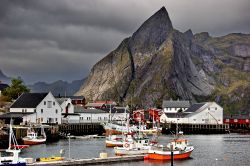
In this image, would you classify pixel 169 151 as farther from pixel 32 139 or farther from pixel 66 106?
pixel 66 106

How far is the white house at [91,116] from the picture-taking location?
128500 mm

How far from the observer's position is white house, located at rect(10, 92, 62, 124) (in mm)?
105125

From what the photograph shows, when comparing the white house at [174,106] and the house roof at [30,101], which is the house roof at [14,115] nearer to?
the house roof at [30,101]

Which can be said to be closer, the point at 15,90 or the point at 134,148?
the point at 134,148

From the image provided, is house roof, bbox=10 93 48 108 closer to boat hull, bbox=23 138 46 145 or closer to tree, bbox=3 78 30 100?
tree, bbox=3 78 30 100

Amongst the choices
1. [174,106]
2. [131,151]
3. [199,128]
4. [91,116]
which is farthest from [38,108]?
[174,106]

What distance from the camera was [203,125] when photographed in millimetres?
139500

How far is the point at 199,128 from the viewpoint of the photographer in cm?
13812

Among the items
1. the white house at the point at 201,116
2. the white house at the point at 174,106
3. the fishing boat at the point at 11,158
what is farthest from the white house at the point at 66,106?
the fishing boat at the point at 11,158

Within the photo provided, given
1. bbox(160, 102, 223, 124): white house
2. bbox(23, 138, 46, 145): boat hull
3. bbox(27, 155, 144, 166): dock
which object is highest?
bbox(160, 102, 223, 124): white house

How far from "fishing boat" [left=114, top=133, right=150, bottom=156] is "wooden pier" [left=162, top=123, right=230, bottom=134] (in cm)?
6912

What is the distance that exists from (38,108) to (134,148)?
47923 mm

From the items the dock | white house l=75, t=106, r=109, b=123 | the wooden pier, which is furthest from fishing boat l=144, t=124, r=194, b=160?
the wooden pier

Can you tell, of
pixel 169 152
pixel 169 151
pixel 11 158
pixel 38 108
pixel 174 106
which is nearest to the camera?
pixel 11 158
